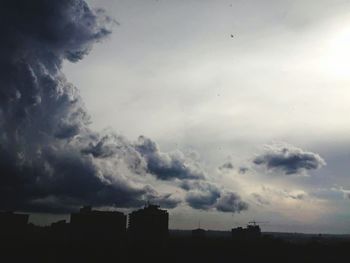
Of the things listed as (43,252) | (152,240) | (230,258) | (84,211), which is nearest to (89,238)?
(84,211)

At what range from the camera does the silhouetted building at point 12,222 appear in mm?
137250

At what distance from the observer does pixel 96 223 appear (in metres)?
144

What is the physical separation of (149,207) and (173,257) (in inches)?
1457

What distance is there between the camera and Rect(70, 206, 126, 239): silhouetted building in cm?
14350

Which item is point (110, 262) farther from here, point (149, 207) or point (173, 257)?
point (149, 207)

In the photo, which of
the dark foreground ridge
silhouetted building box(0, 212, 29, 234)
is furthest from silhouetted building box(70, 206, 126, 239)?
silhouetted building box(0, 212, 29, 234)

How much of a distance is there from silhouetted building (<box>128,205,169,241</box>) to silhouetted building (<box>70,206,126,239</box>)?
6244 millimetres

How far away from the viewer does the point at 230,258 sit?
424ft

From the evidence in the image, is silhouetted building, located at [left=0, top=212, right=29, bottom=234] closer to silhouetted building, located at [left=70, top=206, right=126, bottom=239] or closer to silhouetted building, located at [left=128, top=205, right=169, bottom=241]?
silhouetted building, located at [left=70, top=206, right=126, bottom=239]

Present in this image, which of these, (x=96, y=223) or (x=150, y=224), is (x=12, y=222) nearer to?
(x=96, y=223)

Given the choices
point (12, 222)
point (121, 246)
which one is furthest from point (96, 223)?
point (12, 222)

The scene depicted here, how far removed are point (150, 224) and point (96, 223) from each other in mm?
19257

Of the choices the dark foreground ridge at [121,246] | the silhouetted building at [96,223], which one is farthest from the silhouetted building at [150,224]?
the silhouetted building at [96,223]

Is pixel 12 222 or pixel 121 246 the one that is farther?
pixel 12 222
